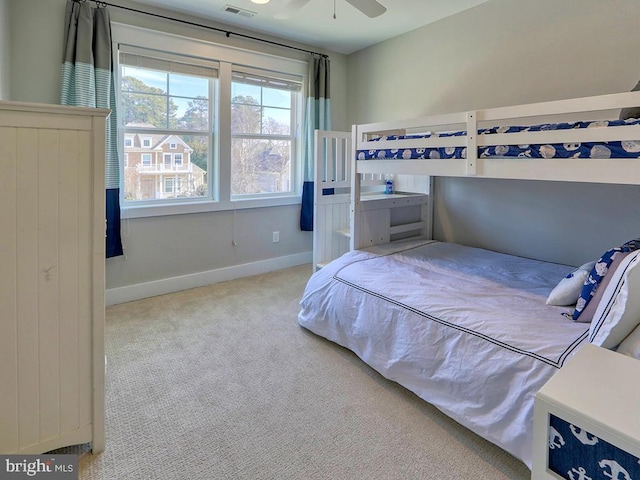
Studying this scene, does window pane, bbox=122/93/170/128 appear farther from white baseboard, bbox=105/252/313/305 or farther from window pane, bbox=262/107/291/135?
white baseboard, bbox=105/252/313/305

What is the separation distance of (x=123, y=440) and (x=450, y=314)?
5.12 feet

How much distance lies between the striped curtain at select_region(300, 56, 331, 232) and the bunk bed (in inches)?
52.3

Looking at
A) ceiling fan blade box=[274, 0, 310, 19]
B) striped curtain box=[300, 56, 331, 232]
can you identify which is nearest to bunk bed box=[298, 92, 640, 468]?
ceiling fan blade box=[274, 0, 310, 19]

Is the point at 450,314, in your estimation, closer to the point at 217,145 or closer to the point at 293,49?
the point at 217,145

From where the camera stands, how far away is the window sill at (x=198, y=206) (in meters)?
3.22

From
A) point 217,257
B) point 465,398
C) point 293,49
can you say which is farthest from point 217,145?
point 465,398

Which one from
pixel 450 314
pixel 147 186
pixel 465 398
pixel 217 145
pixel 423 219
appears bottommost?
pixel 465 398

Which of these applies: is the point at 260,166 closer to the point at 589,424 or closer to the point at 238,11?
the point at 238,11

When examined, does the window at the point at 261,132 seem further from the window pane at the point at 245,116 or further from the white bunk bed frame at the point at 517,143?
the white bunk bed frame at the point at 517,143

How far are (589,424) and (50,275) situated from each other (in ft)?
5.58

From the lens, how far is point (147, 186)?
3.33m

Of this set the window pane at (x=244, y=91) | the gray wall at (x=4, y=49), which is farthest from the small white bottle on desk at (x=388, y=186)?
the gray wall at (x=4, y=49)

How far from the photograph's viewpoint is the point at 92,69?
281 centimetres

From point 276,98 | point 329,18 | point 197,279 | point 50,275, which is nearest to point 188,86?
point 276,98
